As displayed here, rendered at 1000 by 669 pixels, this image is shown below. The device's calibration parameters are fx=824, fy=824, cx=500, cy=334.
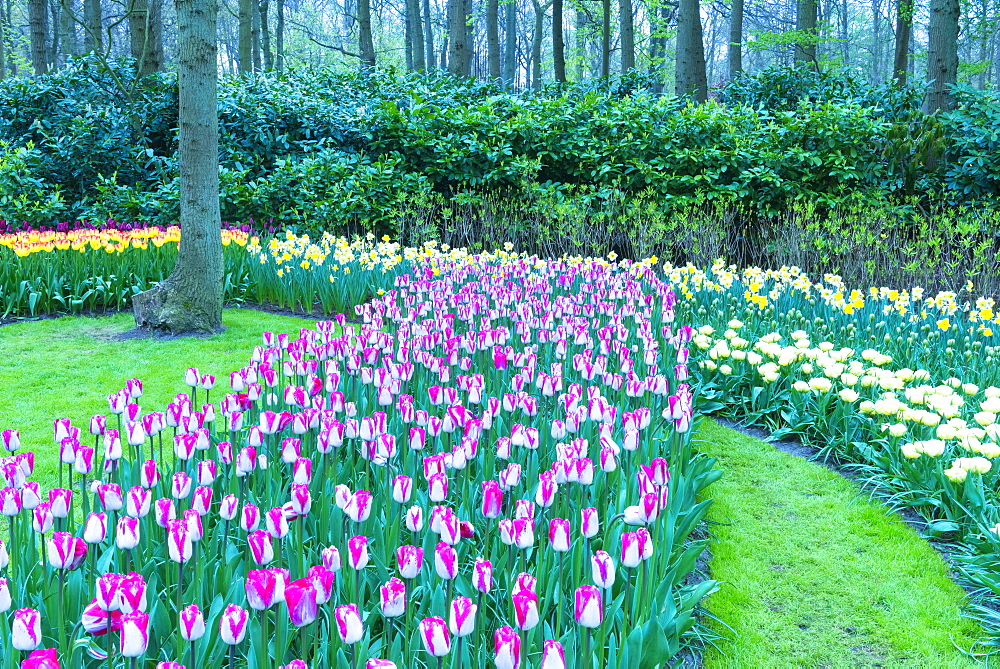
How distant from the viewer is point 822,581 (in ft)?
9.73

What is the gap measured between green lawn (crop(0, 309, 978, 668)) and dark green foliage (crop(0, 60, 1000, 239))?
4.84 metres

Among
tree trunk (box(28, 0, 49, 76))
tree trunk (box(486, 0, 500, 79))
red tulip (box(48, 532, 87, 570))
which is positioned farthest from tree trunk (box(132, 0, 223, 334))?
tree trunk (box(486, 0, 500, 79))

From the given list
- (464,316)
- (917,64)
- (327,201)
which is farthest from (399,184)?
(917,64)

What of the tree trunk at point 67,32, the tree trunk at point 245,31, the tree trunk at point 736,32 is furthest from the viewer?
the tree trunk at point 67,32

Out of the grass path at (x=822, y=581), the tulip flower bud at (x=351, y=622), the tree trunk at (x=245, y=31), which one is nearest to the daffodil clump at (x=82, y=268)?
the grass path at (x=822, y=581)

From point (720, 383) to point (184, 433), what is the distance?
3289mm

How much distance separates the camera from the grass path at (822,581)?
254 centimetres

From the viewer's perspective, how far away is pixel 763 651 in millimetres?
2520

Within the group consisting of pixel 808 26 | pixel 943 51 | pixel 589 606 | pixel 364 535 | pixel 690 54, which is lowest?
pixel 364 535

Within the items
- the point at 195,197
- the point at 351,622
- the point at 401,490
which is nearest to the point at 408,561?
the point at 351,622

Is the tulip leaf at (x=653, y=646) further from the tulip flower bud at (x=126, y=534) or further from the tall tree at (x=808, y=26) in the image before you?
the tall tree at (x=808, y=26)

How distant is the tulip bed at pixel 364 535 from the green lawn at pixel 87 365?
1.43 metres

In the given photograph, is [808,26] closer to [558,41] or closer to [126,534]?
[558,41]

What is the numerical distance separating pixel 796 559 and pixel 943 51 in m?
9.56
